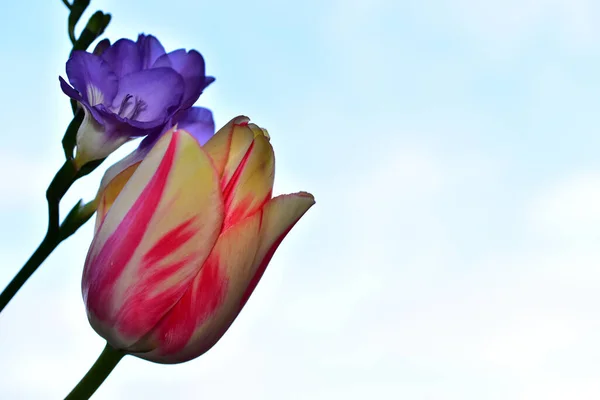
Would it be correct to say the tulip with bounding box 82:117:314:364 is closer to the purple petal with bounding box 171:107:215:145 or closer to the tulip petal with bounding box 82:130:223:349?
the tulip petal with bounding box 82:130:223:349

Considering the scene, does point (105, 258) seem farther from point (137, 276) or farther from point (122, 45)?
point (122, 45)

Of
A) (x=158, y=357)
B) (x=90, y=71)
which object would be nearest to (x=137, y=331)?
(x=158, y=357)

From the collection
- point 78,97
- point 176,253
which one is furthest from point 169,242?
point 78,97

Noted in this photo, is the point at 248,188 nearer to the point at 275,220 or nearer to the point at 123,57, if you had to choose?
the point at 275,220

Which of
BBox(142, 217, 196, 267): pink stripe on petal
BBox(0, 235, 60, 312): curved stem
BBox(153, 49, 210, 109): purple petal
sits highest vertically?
BBox(153, 49, 210, 109): purple petal

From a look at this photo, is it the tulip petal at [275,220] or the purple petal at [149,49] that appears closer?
the tulip petal at [275,220]

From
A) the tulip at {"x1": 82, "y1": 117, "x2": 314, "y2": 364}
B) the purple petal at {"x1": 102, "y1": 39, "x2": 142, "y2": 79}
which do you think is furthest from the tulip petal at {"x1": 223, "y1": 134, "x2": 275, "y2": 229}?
the purple petal at {"x1": 102, "y1": 39, "x2": 142, "y2": 79}

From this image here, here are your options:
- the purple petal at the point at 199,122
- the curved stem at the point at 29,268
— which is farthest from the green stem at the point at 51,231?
the purple petal at the point at 199,122

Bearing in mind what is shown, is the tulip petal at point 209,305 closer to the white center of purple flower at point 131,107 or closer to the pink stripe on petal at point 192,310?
the pink stripe on petal at point 192,310
